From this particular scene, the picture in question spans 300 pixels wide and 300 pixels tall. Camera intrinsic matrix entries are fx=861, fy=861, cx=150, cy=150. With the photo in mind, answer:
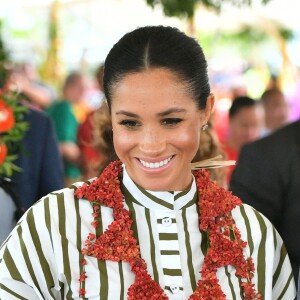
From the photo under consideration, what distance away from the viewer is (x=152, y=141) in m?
2.38

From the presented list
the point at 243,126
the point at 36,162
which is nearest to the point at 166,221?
the point at 36,162

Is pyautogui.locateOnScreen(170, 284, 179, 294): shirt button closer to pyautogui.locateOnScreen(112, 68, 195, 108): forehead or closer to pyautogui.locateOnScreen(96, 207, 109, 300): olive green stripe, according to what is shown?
pyautogui.locateOnScreen(96, 207, 109, 300): olive green stripe

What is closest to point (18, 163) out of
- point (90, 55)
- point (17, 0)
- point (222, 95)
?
point (17, 0)

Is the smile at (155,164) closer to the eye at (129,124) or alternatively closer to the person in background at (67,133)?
the eye at (129,124)

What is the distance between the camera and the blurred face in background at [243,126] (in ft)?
21.2

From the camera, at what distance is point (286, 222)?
3168mm

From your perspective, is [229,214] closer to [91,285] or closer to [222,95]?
[91,285]

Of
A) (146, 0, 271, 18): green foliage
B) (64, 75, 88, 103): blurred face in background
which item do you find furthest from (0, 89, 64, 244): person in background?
(64, 75, 88, 103): blurred face in background

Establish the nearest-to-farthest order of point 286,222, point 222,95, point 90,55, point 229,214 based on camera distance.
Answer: point 229,214 < point 286,222 < point 222,95 < point 90,55

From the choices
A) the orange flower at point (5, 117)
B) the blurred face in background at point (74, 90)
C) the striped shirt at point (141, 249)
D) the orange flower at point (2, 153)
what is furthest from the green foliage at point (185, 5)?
the blurred face in background at point (74, 90)

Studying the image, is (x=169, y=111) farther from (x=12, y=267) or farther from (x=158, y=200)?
(x=12, y=267)

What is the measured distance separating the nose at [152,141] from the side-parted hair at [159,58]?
0.16 m

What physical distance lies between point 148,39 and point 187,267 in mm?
664

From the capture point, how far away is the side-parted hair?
2414mm
